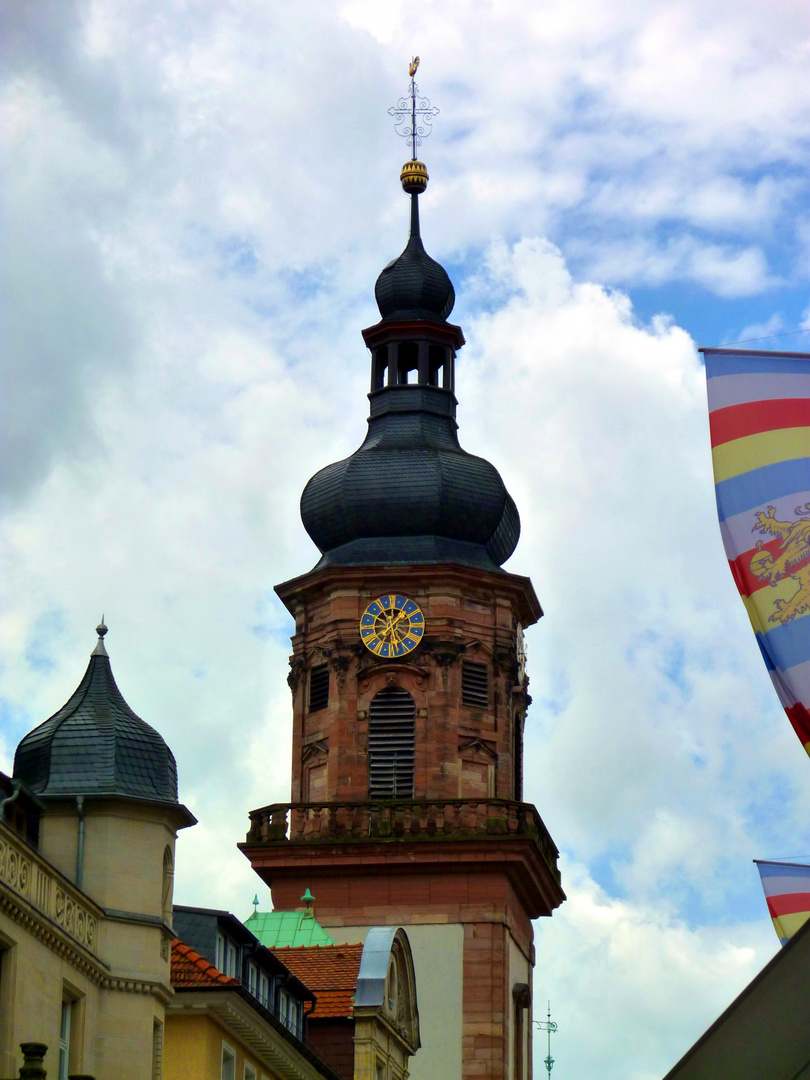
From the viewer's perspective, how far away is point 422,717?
211 feet

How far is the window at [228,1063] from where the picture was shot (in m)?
34.9

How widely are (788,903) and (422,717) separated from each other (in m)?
41.4

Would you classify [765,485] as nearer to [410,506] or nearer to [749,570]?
[749,570]

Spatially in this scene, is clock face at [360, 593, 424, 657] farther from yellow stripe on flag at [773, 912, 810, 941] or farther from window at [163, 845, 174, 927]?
yellow stripe on flag at [773, 912, 810, 941]

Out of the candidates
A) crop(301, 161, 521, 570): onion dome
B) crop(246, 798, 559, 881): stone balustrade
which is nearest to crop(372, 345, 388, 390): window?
crop(301, 161, 521, 570): onion dome

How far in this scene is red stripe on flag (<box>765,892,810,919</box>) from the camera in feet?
74.7

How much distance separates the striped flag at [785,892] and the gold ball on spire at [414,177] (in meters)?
52.2

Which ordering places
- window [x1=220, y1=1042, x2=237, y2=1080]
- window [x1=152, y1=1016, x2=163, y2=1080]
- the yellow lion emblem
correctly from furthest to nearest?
window [x1=220, y1=1042, x2=237, y2=1080] → window [x1=152, y1=1016, x2=163, y2=1080] → the yellow lion emblem

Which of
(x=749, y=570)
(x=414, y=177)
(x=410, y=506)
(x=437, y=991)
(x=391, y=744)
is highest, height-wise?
(x=414, y=177)

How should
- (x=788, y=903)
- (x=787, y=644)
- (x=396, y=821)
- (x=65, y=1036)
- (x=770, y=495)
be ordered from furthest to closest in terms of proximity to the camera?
(x=396, y=821) < (x=65, y=1036) < (x=788, y=903) < (x=770, y=495) < (x=787, y=644)

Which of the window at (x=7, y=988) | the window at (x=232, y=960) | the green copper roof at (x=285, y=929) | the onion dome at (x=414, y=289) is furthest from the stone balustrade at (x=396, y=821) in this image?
the window at (x=7, y=988)

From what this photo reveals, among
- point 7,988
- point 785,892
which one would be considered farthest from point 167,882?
point 785,892

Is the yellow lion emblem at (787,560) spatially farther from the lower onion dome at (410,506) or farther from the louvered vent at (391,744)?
the lower onion dome at (410,506)

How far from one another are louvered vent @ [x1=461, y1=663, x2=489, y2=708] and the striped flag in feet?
136
